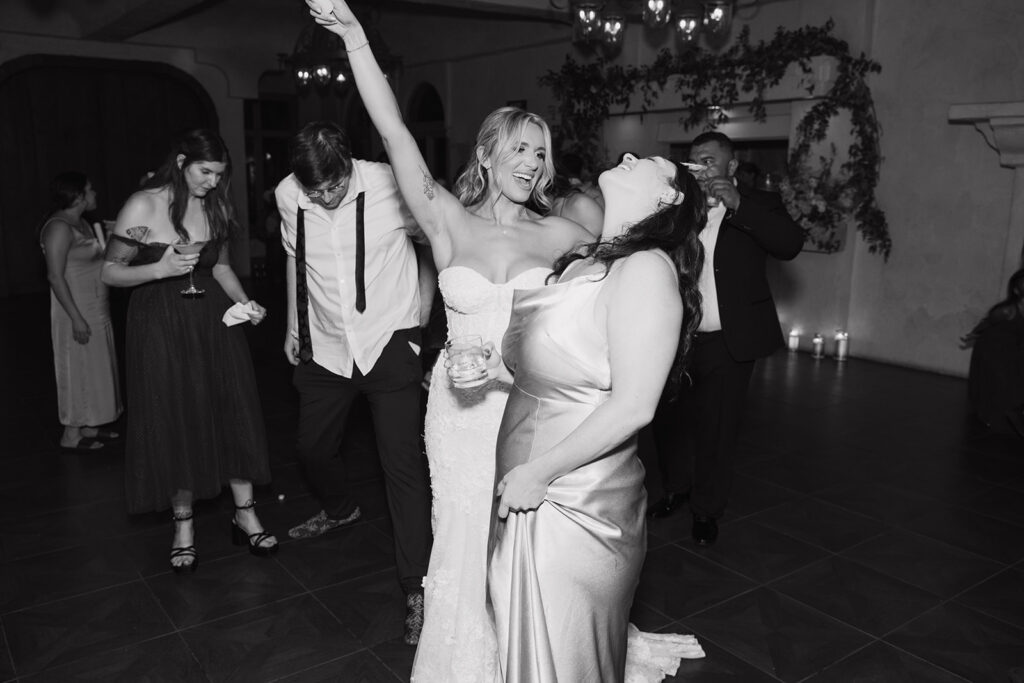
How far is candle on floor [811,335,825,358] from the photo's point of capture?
7875 mm

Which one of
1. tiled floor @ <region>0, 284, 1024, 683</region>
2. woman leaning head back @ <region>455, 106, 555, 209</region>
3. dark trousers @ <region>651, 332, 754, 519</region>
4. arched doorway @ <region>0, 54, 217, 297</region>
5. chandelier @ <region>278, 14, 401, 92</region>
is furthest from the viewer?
arched doorway @ <region>0, 54, 217, 297</region>

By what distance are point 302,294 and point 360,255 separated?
311mm

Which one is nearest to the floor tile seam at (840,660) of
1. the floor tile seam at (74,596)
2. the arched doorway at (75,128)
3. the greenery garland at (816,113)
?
the floor tile seam at (74,596)

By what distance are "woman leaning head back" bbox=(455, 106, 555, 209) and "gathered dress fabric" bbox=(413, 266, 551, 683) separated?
0.28m

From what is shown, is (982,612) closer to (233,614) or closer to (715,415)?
(715,415)

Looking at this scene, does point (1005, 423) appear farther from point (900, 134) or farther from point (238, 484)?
point (238, 484)

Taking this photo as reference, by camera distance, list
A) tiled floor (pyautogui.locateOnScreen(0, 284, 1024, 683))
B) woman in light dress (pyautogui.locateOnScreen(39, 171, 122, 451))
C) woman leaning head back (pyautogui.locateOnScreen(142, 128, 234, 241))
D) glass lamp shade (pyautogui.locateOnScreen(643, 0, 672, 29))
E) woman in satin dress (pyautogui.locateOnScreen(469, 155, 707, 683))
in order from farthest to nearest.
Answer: glass lamp shade (pyautogui.locateOnScreen(643, 0, 672, 29)) → woman in light dress (pyautogui.locateOnScreen(39, 171, 122, 451)) → woman leaning head back (pyautogui.locateOnScreen(142, 128, 234, 241)) → tiled floor (pyautogui.locateOnScreen(0, 284, 1024, 683)) → woman in satin dress (pyautogui.locateOnScreen(469, 155, 707, 683))

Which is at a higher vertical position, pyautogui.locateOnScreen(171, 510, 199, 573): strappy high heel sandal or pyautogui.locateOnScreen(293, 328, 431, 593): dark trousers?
pyautogui.locateOnScreen(293, 328, 431, 593): dark trousers

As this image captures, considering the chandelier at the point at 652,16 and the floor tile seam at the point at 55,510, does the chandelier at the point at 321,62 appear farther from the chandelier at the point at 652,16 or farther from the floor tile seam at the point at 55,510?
the floor tile seam at the point at 55,510

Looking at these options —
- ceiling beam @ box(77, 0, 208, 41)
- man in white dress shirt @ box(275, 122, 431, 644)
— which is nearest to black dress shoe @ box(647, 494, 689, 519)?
man in white dress shirt @ box(275, 122, 431, 644)

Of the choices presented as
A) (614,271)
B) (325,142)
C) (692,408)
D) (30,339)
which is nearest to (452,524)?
(614,271)

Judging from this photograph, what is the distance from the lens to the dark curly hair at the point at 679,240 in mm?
1722

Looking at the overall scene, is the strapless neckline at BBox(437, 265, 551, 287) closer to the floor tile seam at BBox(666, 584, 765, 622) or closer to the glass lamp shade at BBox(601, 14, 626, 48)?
the floor tile seam at BBox(666, 584, 765, 622)

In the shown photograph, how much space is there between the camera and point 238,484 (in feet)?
11.7
